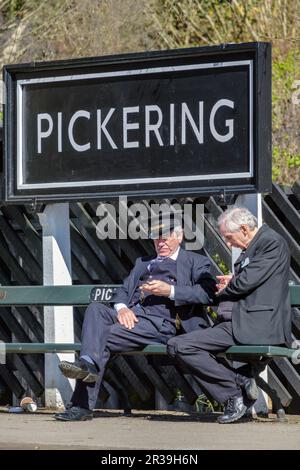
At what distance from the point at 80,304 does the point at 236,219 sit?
1342 mm

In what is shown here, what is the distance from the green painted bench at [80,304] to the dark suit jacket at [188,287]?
13cm

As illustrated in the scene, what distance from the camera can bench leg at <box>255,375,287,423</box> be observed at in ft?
25.1

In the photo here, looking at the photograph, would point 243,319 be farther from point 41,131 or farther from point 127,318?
point 41,131

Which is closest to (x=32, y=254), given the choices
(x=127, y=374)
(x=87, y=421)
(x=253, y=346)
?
(x=127, y=374)

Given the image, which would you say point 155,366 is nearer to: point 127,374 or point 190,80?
point 127,374

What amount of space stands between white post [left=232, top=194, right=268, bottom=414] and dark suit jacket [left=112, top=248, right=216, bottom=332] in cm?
38

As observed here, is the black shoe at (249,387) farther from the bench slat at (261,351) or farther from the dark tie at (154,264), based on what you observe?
the dark tie at (154,264)

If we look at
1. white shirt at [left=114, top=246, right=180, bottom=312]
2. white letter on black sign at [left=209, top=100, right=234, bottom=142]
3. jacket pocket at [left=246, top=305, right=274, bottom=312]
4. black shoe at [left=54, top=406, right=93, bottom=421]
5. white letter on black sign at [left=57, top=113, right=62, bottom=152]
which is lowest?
black shoe at [left=54, top=406, right=93, bottom=421]

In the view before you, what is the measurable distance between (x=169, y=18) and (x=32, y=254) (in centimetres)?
713

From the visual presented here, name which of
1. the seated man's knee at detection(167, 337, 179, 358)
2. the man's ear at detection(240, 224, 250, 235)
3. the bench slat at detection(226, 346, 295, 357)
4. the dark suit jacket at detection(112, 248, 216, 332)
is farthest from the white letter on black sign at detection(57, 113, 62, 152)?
the bench slat at detection(226, 346, 295, 357)

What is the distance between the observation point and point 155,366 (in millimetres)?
8531

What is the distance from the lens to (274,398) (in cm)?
778

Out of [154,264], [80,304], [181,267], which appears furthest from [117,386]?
[181,267]

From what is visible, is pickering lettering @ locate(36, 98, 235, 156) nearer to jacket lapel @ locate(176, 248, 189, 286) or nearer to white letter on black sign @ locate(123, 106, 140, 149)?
white letter on black sign @ locate(123, 106, 140, 149)
